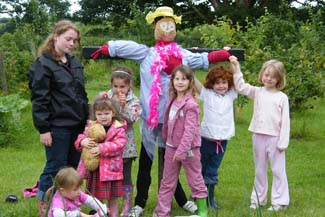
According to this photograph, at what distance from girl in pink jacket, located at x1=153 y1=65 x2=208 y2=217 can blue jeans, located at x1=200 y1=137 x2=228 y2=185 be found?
49cm

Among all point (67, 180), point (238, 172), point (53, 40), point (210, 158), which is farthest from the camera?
point (238, 172)

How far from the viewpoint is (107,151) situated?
14.9 ft

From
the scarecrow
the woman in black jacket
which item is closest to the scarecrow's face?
the scarecrow

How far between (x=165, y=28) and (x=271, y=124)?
1.27m

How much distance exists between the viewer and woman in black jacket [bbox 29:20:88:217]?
4.48 meters

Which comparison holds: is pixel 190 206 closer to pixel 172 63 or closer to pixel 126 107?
pixel 126 107

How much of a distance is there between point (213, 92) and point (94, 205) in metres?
1.65

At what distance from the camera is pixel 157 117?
4.99m

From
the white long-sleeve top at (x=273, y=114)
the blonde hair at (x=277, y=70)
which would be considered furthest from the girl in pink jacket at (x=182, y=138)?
the blonde hair at (x=277, y=70)

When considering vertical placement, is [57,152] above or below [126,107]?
below

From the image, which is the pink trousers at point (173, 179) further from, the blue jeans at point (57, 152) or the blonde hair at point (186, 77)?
the blue jeans at point (57, 152)

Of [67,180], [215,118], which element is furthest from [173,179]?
[67,180]

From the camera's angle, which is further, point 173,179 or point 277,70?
point 277,70

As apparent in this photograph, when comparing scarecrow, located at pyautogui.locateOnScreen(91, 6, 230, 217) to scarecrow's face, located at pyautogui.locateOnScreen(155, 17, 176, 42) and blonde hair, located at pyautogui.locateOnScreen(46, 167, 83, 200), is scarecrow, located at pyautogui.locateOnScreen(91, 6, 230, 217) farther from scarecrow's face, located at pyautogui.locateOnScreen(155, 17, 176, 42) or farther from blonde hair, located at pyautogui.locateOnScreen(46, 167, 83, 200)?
blonde hair, located at pyautogui.locateOnScreen(46, 167, 83, 200)
